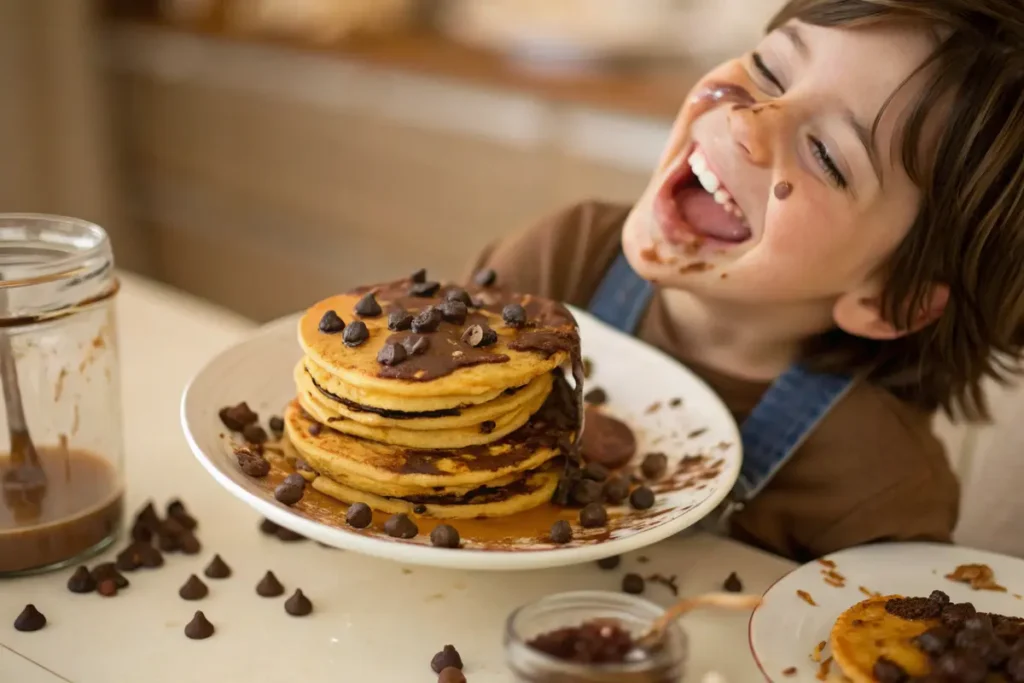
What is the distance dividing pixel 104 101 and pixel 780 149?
280 cm

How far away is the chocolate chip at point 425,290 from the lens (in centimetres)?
104

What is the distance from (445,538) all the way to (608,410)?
1.20ft

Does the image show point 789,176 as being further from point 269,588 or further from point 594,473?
point 269,588

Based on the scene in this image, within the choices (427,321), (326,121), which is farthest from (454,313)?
(326,121)

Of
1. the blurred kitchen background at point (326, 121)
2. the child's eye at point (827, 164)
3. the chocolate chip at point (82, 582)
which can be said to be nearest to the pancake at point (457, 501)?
the chocolate chip at point (82, 582)

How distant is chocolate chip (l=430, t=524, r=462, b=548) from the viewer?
2.76 feet

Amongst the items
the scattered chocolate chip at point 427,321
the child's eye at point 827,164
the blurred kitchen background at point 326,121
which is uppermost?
the child's eye at point 827,164

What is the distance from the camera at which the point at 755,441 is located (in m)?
1.20

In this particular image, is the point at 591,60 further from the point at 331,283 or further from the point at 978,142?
the point at 978,142

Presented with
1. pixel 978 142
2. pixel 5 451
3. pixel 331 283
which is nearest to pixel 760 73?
pixel 978 142

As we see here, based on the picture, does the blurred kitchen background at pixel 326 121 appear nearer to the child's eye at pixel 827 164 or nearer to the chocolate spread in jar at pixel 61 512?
the child's eye at pixel 827 164

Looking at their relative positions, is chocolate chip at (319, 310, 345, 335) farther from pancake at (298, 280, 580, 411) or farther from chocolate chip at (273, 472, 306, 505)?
chocolate chip at (273, 472, 306, 505)

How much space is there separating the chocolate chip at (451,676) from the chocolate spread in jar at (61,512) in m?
0.38

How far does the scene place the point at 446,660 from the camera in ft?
2.77
